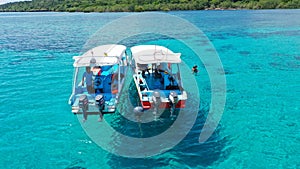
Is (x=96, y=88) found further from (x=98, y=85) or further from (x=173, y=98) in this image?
(x=173, y=98)

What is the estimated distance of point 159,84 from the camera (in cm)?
1413

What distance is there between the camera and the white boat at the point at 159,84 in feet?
39.2

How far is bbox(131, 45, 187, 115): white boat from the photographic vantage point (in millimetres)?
11953

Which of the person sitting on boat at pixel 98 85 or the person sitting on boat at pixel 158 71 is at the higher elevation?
the person sitting on boat at pixel 158 71

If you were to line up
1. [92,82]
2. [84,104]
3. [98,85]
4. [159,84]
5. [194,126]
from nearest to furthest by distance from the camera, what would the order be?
[84,104] → [194,126] → [92,82] → [98,85] → [159,84]

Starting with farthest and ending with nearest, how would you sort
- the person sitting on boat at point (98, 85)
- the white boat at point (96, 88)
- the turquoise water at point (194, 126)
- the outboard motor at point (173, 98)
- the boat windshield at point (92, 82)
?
the person sitting on boat at point (98, 85), the boat windshield at point (92, 82), the outboard motor at point (173, 98), the white boat at point (96, 88), the turquoise water at point (194, 126)

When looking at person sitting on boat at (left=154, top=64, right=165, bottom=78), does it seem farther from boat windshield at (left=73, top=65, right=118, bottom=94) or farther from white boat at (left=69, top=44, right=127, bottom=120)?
boat windshield at (left=73, top=65, right=118, bottom=94)

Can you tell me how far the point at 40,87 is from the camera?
18.8m

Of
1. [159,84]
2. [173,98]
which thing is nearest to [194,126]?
[173,98]

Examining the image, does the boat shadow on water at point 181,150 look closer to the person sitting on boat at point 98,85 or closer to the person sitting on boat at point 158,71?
the person sitting on boat at point 98,85

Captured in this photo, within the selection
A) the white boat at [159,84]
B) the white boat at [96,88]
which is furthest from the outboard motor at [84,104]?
the white boat at [159,84]

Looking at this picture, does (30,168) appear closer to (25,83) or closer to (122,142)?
(122,142)

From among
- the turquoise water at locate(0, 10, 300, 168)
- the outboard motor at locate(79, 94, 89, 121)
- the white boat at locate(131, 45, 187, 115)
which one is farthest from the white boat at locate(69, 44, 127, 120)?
the turquoise water at locate(0, 10, 300, 168)

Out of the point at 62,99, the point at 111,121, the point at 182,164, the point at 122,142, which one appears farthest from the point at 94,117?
the point at 182,164
